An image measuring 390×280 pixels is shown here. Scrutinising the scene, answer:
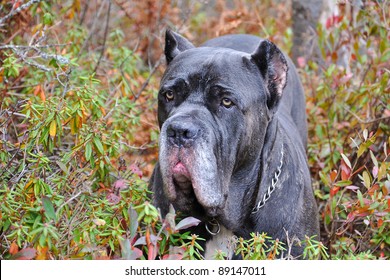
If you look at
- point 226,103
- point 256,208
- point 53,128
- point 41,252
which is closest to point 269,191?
point 256,208

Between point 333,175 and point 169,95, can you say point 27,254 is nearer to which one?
point 169,95

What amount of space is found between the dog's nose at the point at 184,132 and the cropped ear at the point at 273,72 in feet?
2.36

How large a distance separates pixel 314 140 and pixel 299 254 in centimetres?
227

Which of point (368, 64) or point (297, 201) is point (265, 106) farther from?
point (368, 64)

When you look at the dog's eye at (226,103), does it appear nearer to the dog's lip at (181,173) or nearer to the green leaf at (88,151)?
the dog's lip at (181,173)

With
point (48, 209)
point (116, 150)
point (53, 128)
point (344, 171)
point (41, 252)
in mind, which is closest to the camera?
point (41, 252)

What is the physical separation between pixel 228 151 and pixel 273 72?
652mm

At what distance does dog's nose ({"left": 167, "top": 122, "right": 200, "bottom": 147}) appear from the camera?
11.9 ft

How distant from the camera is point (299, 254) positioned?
4145 millimetres

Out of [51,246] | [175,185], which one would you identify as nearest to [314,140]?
[175,185]

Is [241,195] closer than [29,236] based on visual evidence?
No

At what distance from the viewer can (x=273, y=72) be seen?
4.26 m

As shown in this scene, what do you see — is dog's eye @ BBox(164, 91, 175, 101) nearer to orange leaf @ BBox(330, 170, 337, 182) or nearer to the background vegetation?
the background vegetation

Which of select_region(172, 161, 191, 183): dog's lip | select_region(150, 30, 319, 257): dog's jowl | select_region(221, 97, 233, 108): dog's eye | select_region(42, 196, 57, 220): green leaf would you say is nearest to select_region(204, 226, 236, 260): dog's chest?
select_region(150, 30, 319, 257): dog's jowl
